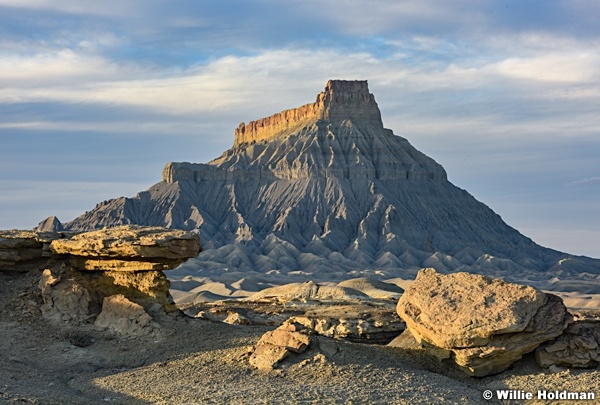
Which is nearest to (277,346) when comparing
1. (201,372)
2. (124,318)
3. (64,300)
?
(201,372)

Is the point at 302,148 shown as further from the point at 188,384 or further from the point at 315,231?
the point at 188,384

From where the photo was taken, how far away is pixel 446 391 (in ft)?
63.2

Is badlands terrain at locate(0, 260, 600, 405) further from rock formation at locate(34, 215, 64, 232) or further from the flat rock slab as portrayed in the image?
rock formation at locate(34, 215, 64, 232)

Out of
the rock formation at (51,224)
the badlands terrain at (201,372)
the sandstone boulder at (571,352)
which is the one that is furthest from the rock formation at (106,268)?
the rock formation at (51,224)

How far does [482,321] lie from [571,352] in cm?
238

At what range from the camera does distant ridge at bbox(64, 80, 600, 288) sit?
135 meters

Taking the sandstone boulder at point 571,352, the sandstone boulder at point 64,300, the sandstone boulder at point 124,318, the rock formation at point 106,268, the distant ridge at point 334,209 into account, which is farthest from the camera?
the distant ridge at point 334,209

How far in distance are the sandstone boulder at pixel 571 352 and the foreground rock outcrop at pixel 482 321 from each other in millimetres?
272

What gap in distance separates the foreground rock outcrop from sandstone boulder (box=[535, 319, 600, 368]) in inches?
10.7

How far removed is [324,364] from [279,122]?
15368 cm

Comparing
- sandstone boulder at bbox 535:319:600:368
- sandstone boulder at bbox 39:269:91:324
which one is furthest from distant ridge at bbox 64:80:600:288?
sandstone boulder at bbox 535:319:600:368

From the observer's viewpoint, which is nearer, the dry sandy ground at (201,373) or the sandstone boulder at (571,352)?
the dry sandy ground at (201,373)

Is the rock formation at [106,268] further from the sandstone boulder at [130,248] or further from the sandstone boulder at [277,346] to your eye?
the sandstone boulder at [277,346]

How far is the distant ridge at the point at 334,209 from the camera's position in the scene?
135125mm
